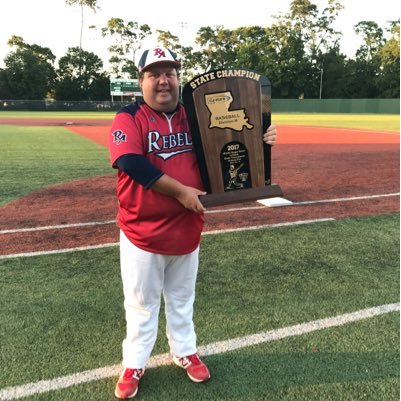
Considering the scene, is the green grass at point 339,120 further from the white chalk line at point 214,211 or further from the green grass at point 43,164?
the white chalk line at point 214,211

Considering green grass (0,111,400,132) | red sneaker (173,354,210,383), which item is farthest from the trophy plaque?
green grass (0,111,400,132)

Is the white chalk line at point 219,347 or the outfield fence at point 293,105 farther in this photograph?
the outfield fence at point 293,105

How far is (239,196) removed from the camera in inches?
96.7

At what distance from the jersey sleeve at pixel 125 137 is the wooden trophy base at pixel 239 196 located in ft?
1.46

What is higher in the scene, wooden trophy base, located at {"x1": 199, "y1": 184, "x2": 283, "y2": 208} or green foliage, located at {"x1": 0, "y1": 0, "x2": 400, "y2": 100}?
green foliage, located at {"x1": 0, "y1": 0, "x2": 400, "y2": 100}

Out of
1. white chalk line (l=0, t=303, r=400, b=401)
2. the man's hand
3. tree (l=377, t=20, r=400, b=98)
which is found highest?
tree (l=377, t=20, r=400, b=98)

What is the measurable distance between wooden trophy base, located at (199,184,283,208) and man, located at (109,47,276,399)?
0.27 ft

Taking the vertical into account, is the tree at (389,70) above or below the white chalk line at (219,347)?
above

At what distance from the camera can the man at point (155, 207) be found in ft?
7.27

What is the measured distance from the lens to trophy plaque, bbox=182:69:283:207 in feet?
7.79

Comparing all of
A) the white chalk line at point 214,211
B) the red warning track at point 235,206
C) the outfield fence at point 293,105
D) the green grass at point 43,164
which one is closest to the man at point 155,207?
the red warning track at point 235,206

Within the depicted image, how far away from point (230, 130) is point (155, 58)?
1.89 feet

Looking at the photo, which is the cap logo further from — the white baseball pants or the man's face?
the white baseball pants

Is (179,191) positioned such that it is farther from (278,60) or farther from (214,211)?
(278,60)
